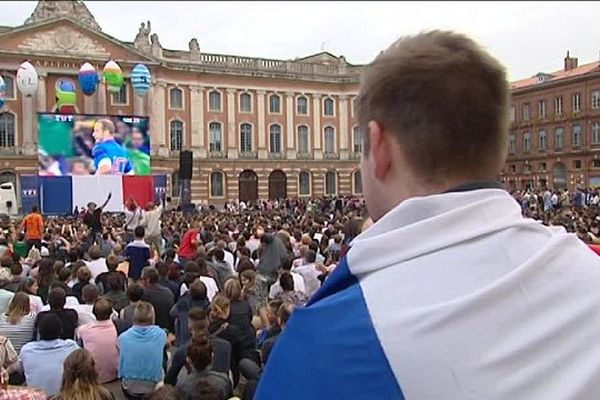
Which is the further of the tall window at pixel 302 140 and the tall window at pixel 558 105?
the tall window at pixel 302 140

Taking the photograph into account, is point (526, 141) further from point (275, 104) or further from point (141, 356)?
point (141, 356)

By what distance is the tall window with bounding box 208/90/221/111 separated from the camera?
54.1 metres

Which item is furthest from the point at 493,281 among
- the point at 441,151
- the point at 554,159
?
the point at 554,159

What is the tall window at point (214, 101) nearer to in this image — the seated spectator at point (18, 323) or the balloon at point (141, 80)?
the balloon at point (141, 80)

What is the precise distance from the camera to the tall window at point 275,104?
186 ft

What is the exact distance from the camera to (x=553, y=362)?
137cm

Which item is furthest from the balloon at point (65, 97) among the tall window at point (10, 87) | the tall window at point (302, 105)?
the tall window at point (302, 105)

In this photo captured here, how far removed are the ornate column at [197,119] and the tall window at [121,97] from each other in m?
5.38

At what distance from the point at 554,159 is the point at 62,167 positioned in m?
42.1

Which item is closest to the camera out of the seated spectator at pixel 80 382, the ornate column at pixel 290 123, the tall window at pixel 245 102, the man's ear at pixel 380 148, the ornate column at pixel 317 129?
the man's ear at pixel 380 148

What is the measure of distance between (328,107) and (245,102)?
796cm

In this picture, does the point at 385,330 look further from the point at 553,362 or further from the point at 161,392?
the point at 161,392

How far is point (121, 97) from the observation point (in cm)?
4959

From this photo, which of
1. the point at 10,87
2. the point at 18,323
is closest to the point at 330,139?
the point at 10,87
